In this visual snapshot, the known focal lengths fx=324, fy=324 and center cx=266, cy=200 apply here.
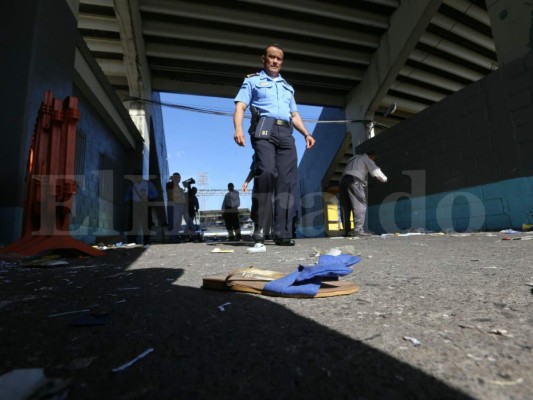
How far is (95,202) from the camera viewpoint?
7000 millimetres

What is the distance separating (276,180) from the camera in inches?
142

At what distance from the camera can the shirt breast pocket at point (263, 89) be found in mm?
3607

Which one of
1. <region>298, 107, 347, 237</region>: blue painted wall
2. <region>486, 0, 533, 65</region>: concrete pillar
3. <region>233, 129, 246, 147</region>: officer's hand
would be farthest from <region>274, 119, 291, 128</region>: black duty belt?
<region>298, 107, 347, 237</region>: blue painted wall

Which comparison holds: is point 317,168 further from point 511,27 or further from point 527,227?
point 527,227

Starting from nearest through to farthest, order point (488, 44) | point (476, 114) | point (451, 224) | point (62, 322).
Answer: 1. point (62, 322)
2. point (476, 114)
3. point (451, 224)
4. point (488, 44)

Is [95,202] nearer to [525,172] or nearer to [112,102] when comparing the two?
[112,102]

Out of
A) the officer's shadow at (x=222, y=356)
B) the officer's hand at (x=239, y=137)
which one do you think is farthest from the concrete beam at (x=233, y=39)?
the officer's shadow at (x=222, y=356)

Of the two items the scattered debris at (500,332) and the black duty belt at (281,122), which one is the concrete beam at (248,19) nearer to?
the black duty belt at (281,122)

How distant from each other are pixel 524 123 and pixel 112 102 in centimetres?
794

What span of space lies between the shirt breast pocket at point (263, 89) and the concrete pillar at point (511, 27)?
4251 millimetres

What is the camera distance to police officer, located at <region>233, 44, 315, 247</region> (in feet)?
11.5

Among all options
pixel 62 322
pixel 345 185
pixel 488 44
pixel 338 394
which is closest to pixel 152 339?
pixel 62 322

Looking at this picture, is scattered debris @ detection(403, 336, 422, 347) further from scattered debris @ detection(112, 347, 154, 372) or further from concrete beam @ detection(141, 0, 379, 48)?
concrete beam @ detection(141, 0, 379, 48)

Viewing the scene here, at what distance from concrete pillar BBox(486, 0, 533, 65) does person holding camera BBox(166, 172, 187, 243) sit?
305 inches
